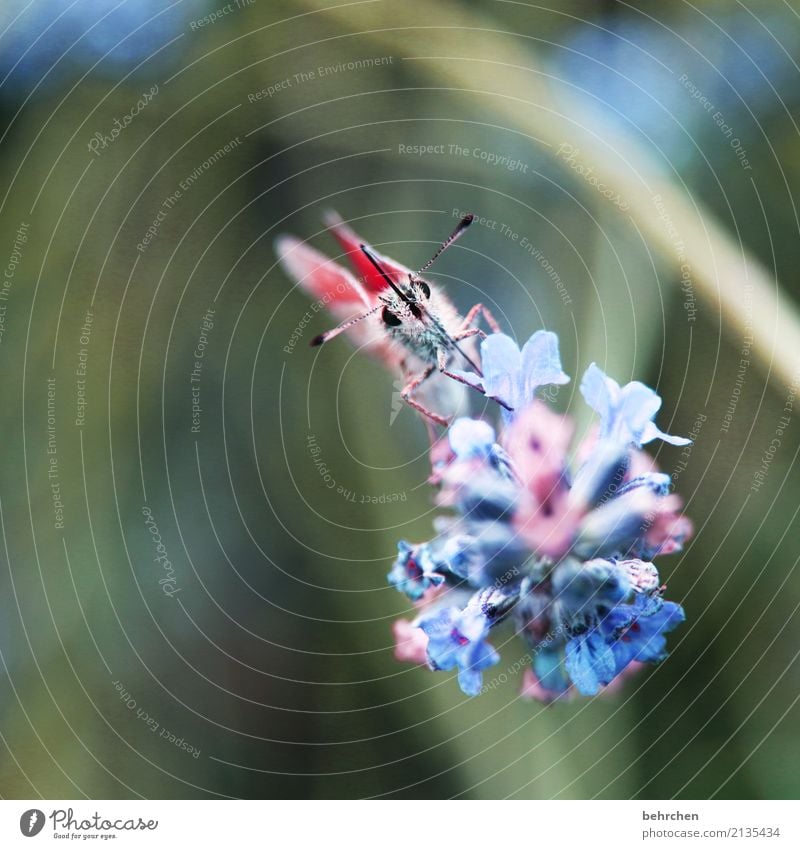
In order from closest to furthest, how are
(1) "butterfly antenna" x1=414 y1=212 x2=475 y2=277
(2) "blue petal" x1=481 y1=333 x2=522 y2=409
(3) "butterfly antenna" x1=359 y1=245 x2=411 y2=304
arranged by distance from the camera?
(2) "blue petal" x1=481 y1=333 x2=522 y2=409, (3) "butterfly antenna" x1=359 y1=245 x2=411 y2=304, (1) "butterfly antenna" x1=414 y1=212 x2=475 y2=277

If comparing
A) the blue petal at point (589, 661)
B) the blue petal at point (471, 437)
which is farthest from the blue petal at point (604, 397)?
the blue petal at point (589, 661)

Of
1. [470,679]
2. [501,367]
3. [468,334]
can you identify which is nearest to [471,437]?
[501,367]

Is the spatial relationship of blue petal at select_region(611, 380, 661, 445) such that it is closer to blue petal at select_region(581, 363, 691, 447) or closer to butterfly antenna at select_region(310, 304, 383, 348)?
blue petal at select_region(581, 363, 691, 447)

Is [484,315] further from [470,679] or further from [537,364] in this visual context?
[470,679]

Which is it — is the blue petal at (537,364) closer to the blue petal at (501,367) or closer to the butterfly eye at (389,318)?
the blue petal at (501,367)

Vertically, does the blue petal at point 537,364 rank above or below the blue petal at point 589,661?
above

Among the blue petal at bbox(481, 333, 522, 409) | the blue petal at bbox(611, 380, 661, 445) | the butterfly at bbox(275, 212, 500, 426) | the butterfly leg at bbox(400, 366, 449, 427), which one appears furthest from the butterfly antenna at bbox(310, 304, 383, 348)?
the blue petal at bbox(611, 380, 661, 445)
